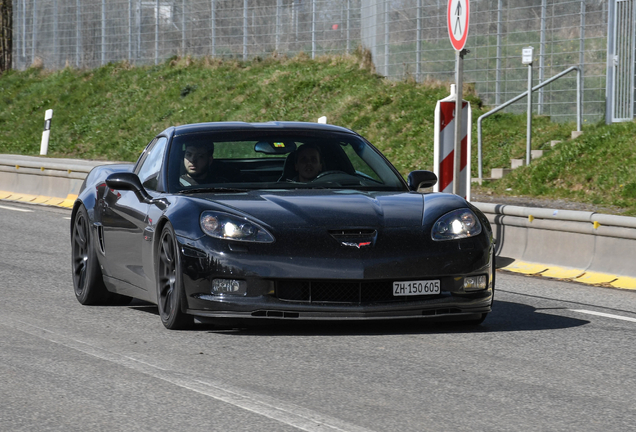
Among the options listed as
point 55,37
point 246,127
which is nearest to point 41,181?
point 246,127

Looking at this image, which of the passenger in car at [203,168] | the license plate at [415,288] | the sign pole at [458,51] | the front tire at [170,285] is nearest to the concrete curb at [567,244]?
the sign pole at [458,51]

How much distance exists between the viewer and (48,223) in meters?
17.2

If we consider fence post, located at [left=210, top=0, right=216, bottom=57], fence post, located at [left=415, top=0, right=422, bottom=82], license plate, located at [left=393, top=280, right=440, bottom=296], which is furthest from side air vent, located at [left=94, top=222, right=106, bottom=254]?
fence post, located at [left=210, top=0, right=216, bottom=57]

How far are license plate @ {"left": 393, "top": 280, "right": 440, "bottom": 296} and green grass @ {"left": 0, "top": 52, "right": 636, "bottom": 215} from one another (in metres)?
9.73

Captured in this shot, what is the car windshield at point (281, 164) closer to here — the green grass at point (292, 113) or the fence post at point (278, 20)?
the green grass at point (292, 113)

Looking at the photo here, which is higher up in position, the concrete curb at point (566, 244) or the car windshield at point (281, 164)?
the car windshield at point (281, 164)

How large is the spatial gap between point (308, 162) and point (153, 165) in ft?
3.76

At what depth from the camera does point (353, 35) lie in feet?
104

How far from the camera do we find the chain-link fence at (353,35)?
23.0 metres

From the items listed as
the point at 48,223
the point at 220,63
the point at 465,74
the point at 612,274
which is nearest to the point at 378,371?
the point at 612,274

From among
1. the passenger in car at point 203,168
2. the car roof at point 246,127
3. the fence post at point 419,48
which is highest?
the fence post at point 419,48

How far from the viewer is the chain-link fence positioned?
23.0 m

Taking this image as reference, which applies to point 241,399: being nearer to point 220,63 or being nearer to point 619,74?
point 619,74

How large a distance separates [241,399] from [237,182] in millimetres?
2927
